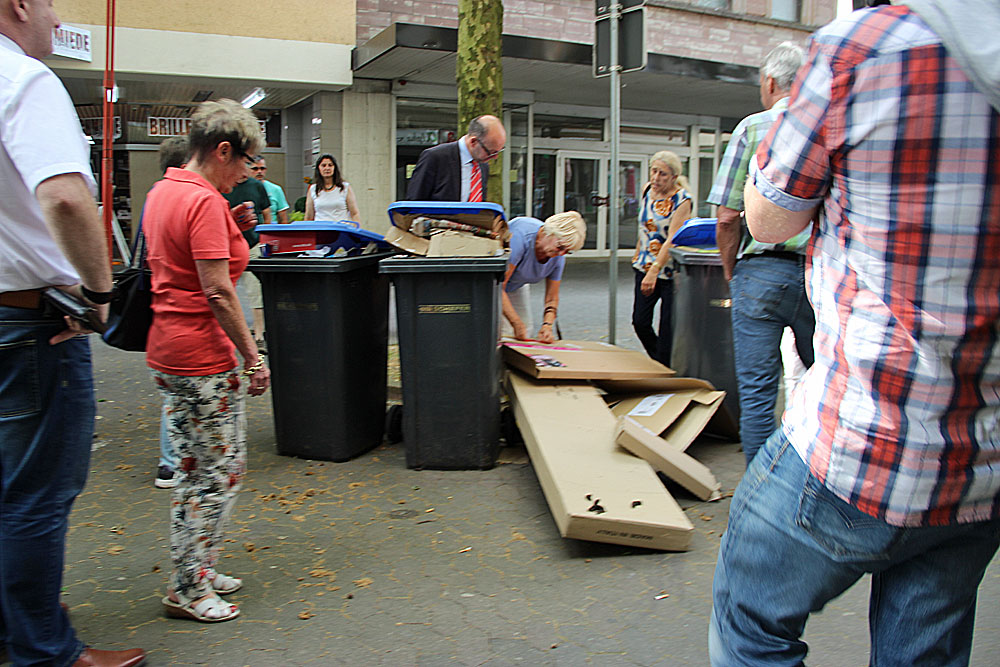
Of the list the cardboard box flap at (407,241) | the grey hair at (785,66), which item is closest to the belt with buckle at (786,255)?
the grey hair at (785,66)

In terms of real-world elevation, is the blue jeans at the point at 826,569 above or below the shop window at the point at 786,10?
below

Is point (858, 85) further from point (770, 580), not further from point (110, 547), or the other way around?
point (110, 547)

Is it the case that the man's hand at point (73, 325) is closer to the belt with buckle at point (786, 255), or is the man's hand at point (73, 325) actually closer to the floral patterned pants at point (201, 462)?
the floral patterned pants at point (201, 462)

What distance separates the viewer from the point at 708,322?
552cm

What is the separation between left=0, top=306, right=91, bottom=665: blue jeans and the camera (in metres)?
2.45

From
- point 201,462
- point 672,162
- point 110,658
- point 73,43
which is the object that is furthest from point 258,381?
point 73,43

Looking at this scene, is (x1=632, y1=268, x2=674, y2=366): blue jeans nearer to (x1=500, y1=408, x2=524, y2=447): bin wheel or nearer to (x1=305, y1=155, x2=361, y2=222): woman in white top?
(x1=500, y1=408, x2=524, y2=447): bin wheel

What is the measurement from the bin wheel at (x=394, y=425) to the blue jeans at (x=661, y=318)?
6.49 feet

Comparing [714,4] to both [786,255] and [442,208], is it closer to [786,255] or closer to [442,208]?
[442,208]

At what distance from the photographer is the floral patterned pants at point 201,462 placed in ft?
10.1

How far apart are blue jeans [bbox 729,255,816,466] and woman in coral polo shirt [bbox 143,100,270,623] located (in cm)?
210

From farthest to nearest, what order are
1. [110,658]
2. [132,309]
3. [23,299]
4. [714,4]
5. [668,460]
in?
[714,4], [668,460], [132,309], [110,658], [23,299]

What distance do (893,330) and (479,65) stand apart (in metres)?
6.34

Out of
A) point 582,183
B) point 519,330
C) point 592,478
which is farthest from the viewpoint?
point 582,183
